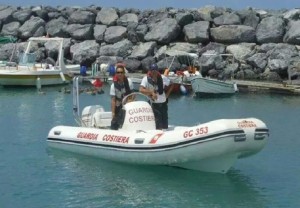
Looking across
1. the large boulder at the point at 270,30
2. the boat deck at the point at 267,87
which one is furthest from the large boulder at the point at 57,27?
the boat deck at the point at 267,87

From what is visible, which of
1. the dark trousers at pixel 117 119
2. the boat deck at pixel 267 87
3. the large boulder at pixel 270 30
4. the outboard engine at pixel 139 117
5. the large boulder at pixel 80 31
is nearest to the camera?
the outboard engine at pixel 139 117

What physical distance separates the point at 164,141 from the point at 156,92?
2.00 meters

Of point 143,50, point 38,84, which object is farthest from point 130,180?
point 143,50

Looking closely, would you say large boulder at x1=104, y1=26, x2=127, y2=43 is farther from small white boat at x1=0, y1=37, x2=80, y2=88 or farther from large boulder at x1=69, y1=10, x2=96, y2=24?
small white boat at x1=0, y1=37, x2=80, y2=88


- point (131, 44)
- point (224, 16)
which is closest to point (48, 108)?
point (131, 44)

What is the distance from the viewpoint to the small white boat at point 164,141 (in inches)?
535

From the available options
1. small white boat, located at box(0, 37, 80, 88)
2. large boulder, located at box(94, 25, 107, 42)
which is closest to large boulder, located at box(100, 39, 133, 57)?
large boulder, located at box(94, 25, 107, 42)

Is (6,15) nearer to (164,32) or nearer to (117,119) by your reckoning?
(164,32)

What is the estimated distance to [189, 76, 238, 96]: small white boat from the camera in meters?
33.2

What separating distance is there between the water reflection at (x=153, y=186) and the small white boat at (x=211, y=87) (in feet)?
58.3

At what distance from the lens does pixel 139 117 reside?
51.0ft

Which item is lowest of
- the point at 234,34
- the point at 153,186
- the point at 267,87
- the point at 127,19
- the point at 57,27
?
the point at 267,87

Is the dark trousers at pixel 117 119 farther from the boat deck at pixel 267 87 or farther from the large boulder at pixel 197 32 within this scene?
the large boulder at pixel 197 32

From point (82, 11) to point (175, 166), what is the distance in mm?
36418
